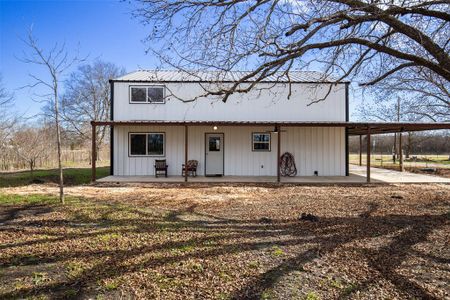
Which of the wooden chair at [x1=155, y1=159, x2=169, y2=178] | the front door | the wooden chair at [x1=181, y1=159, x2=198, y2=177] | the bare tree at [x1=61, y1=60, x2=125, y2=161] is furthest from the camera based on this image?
the bare tree at [x1=61, y1=60, x2=125, y2=161]

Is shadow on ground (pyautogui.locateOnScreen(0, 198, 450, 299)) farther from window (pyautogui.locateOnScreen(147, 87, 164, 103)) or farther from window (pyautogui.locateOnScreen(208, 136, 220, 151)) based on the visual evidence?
window (pyautogui.locateOnScreen(147, 87, 164, 103))

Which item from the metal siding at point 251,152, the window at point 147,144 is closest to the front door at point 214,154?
the metal siding at point 251,152

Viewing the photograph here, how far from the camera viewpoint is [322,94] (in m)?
13.8

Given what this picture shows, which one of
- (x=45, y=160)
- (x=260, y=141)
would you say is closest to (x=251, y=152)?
(x=260, y=141)

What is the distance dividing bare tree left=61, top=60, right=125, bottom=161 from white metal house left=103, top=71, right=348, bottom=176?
54.2ft

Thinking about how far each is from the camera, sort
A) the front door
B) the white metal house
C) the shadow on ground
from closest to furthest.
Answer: the shadow on ground < the white metal house < the front door

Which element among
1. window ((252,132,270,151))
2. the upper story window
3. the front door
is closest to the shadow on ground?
the front door

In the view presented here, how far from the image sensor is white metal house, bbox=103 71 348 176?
1362 centimetres

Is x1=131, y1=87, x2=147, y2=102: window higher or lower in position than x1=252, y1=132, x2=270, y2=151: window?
higher

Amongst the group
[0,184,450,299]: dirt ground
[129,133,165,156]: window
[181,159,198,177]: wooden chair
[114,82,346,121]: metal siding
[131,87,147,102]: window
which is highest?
[131,87,147,102]: window

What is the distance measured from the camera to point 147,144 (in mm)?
13672

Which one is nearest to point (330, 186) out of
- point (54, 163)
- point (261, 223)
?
point (261, 223)

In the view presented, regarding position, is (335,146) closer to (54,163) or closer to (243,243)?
(243,243)

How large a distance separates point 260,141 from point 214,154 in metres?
2.15
